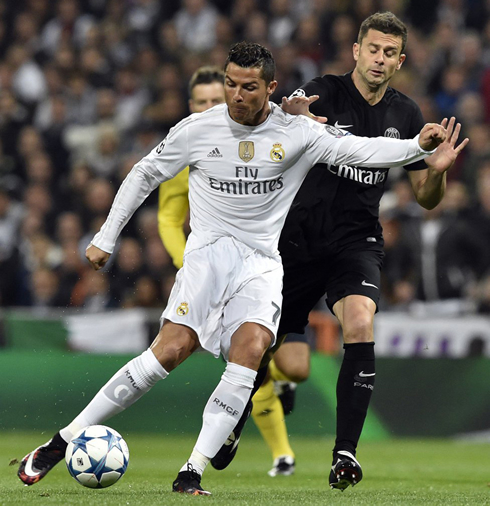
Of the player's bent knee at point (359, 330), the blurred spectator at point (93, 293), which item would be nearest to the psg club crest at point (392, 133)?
the player's bent knee at point (359, 330)

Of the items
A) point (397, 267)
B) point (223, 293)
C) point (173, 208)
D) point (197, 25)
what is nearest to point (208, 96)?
point (173, 208)

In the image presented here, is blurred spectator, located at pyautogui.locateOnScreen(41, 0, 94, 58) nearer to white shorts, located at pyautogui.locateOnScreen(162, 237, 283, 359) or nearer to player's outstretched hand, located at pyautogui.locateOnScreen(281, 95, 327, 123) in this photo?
player's outstretched hand, located at pyautogui.locateOnScreen(281, 95, 327, 123)

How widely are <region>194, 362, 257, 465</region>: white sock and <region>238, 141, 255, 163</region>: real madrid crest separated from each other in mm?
1103

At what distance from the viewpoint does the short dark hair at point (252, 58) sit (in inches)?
223

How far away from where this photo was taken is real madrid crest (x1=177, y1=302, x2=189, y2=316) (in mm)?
5664

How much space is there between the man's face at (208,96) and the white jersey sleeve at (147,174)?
161cm

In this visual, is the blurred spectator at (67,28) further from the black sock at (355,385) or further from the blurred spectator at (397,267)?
the black sock at (355,385)

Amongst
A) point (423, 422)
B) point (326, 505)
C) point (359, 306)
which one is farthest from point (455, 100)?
point (326, 505)

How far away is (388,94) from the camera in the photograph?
664cm

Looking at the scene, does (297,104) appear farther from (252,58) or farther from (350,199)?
(350,199)

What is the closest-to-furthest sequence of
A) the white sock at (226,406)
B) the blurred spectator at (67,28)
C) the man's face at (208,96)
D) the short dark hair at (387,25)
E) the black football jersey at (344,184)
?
the white sock at (226,406)
the short dark hair at (387,25)
the black football jersey at (344,184)
the man's face at (208,96)
the blurred spectator at (67,28)

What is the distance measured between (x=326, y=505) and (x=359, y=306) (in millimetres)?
1354

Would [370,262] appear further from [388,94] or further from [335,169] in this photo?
A: [388,94]

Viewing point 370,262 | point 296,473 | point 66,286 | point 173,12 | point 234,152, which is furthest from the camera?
point 173,12
